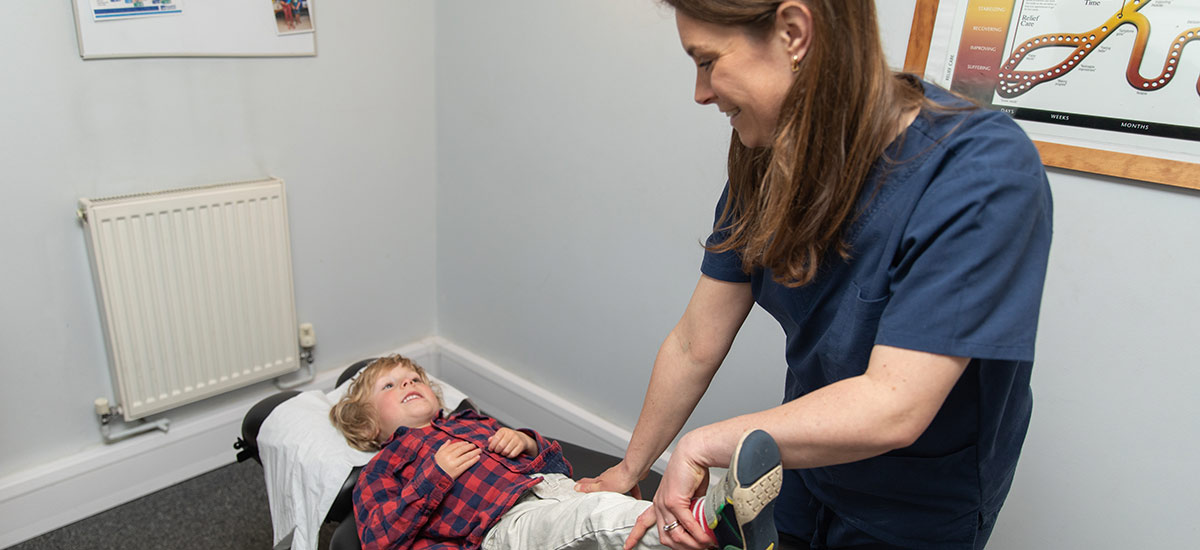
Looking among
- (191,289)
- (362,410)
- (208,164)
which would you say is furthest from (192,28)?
(362,410)

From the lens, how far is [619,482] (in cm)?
133

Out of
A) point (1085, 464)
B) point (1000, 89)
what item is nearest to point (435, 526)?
point (1085, 464)

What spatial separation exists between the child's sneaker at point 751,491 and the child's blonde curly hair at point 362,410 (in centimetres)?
110

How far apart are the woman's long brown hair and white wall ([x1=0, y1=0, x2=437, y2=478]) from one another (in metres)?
1.67

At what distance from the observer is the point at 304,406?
6.20 feet

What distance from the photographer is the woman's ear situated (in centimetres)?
83

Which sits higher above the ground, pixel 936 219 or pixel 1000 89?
pixel 1000 89

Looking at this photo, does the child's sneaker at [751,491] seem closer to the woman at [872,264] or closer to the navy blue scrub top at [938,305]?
the woman at [872,264]

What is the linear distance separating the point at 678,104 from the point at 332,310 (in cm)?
136

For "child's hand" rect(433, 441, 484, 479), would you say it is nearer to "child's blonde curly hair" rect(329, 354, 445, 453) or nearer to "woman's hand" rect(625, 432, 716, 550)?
"child's blonde curly hair" rect(329, 354, 445, 453)

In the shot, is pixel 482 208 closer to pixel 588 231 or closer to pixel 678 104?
pixel 588 231

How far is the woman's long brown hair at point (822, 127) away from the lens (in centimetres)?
84

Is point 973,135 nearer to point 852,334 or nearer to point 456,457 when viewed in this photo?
point 852,334

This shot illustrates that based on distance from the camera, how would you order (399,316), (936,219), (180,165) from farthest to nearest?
(399,316) → (180,165) → (936,219)
